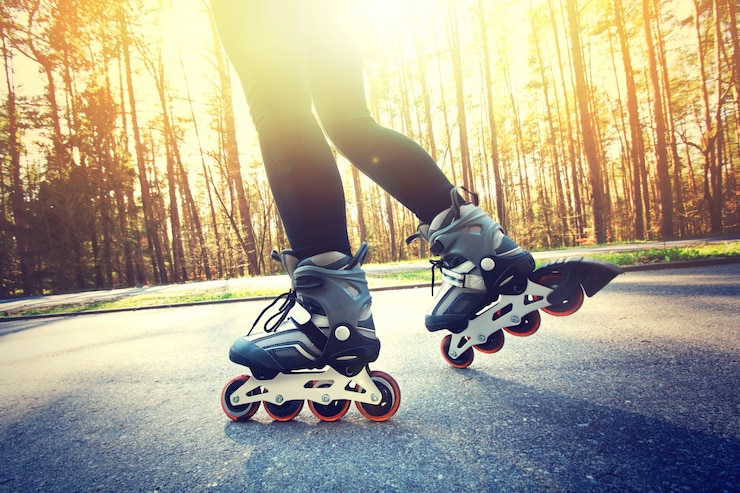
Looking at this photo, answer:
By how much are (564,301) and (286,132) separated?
1.07 metres

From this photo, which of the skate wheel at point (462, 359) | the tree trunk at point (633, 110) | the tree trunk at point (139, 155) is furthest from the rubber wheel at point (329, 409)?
the tree trunk at point (139, 155)

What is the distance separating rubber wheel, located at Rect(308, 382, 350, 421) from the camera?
3.37ft

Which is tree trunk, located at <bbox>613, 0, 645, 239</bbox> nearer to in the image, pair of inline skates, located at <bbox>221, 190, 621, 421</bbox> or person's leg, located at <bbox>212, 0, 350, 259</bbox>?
pair of inline skates, located at <bbox>221, 190, 621, 421</bbox>

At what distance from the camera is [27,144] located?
18.6m

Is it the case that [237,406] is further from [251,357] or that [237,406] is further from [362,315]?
[362,315]

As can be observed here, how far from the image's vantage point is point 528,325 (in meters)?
1.23

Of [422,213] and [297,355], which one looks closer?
[297,355]

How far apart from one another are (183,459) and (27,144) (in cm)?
2596

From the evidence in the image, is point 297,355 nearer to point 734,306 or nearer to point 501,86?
point 734,306

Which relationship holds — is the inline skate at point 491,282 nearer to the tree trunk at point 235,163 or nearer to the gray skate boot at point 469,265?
the gray skate boot at point 469,265

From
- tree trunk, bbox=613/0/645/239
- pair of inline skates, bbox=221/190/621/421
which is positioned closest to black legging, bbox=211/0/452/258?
pair of inline skates, bbox=221/190/621/421

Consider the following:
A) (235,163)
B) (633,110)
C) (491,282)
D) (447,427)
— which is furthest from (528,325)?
(633,110)

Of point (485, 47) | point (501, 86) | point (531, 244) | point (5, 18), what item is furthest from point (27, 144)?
point (531, 244)

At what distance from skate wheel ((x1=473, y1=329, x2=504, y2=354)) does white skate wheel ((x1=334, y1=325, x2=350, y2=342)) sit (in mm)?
567
